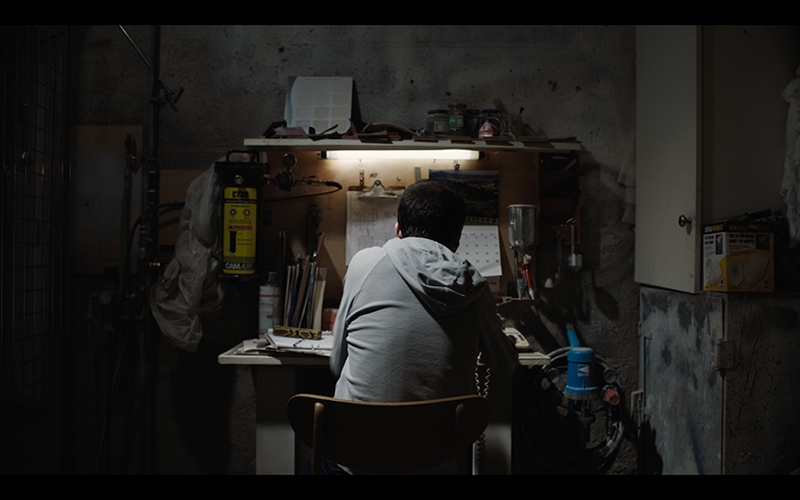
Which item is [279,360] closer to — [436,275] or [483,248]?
[436,275]

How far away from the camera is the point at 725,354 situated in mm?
1894

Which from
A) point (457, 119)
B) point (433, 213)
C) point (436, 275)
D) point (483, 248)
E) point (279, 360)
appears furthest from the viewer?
point (483, 248)

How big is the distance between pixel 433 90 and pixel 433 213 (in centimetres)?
130

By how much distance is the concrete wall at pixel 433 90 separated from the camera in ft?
8.52

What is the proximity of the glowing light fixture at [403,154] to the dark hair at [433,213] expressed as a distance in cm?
94

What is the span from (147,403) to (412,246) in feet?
6.09

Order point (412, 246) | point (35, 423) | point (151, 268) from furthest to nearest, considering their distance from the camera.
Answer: point (151, 268) → point (35, 423) → point (412, 246)

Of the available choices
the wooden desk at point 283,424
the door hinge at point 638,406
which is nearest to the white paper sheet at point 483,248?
the wooden desk at point 283,424

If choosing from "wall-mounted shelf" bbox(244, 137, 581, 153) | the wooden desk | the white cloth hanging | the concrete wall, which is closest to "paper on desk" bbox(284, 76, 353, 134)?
the concrete wall

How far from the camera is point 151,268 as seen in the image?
8.23 ft

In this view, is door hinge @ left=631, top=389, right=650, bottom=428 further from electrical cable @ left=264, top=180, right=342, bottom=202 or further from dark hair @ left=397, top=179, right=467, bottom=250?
electrical cable @ left=264, top=180, right=342, bottom=202

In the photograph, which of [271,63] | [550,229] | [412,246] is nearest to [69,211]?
[271,63]

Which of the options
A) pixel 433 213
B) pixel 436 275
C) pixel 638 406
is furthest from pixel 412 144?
pixel 638 406
